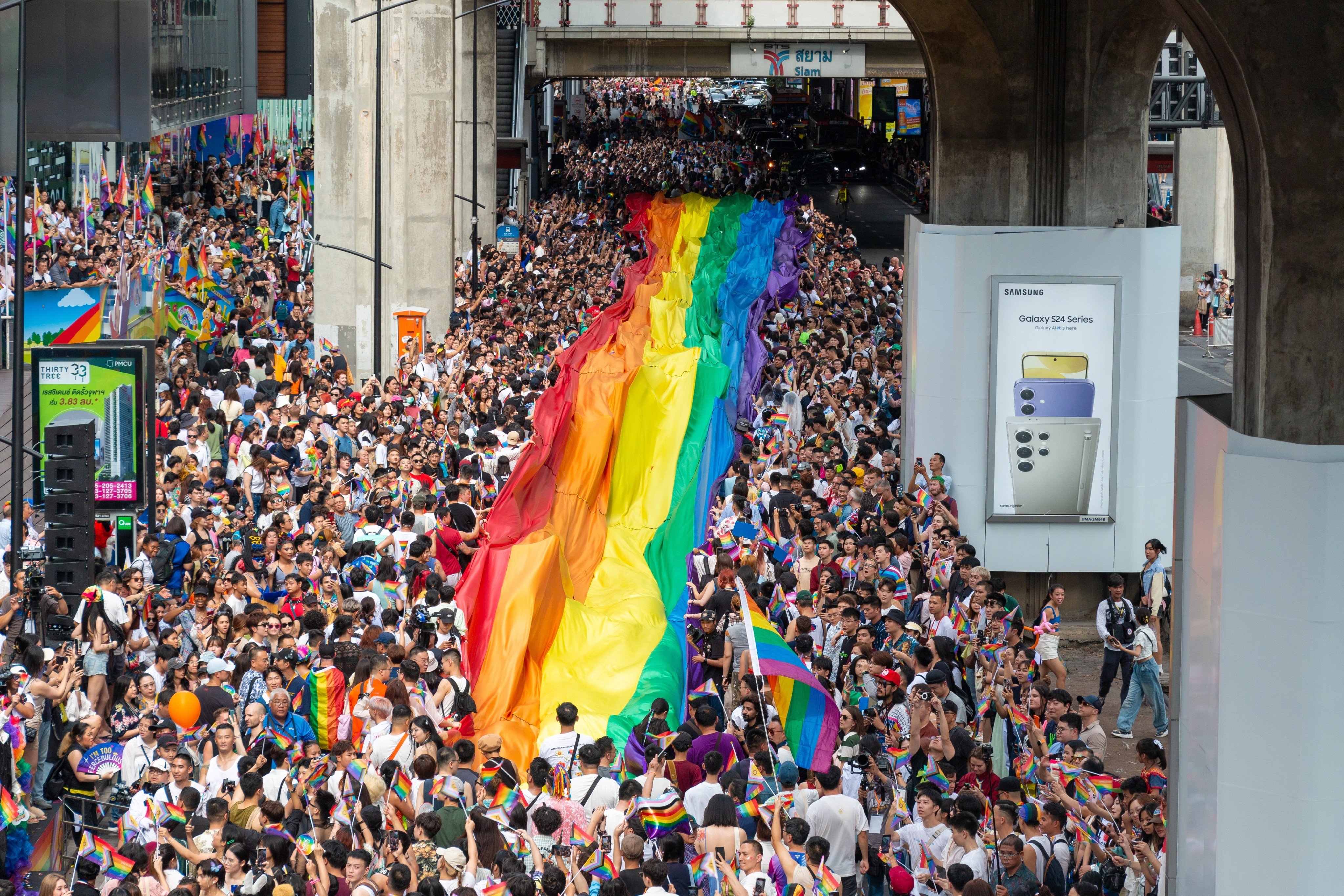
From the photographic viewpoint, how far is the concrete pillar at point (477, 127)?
4069 centimetres

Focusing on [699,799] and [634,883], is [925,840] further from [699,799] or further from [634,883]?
[634,883]

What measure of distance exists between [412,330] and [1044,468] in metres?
12.1

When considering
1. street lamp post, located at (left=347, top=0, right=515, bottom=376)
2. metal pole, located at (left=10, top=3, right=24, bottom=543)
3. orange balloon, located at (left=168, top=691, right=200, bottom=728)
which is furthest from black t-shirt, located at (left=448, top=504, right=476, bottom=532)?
street lamp post, located at (left=347, top=0, right=515, bottom=376)

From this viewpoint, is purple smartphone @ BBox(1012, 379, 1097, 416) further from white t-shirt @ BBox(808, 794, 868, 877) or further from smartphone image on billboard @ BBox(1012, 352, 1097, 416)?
white t-shirt @ BBox(808, 794, 868, 877)

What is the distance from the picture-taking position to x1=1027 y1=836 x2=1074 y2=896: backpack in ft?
30.2

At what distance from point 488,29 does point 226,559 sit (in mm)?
29407

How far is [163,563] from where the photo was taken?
14719mm

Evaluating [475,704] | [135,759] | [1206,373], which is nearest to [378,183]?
[475,704]

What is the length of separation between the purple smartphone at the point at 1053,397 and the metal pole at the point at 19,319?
10.0 meters

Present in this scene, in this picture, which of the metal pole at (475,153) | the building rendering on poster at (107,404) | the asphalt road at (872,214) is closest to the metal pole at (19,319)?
the building rendering on poster at (107,404)

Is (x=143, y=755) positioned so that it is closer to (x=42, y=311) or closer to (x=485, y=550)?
(x=485, y=550)

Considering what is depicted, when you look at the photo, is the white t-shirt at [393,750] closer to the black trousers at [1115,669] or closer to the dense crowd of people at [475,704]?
the dense crowd of people at [475,704]

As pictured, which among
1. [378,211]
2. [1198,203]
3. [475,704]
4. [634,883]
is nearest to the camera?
[634,883]

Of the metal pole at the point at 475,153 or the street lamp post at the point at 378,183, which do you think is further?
the metal pole at the point at 475,153
